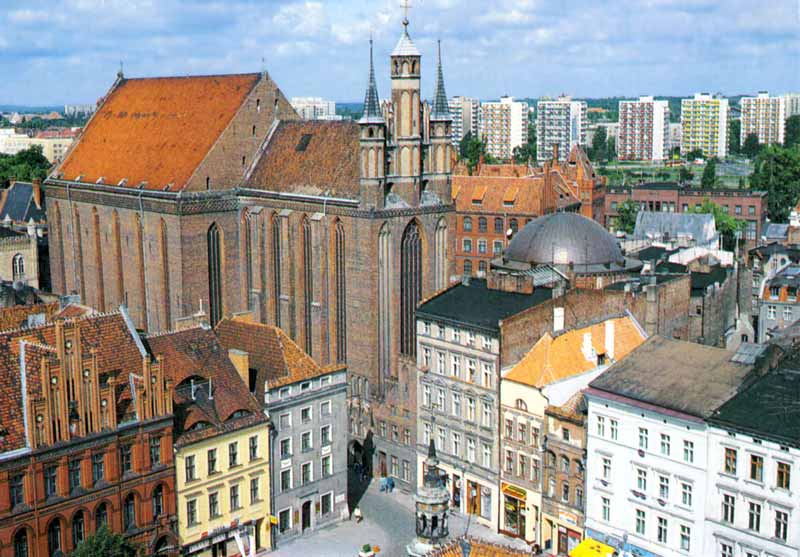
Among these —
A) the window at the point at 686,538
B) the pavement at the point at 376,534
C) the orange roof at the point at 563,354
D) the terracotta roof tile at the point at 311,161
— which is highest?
the terracotta roof tile at the point at 311,161

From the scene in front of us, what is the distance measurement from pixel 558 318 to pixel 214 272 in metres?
36.4

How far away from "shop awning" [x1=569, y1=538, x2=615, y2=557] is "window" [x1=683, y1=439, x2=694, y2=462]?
22.7ft

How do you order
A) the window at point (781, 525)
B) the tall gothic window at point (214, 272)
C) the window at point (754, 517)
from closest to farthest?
the window at point (781, 525) < the window at point (754, 517) < the tall gothic window at point (214, 272)

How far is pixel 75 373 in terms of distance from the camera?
51844 mm

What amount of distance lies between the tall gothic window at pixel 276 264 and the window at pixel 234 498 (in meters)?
31.2

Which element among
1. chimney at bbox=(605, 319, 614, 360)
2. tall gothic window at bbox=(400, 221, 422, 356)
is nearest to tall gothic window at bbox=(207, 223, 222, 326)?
tall gothic window at bbox=(400, 221, 422, 356)

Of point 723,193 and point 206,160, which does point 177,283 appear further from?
point 723,193

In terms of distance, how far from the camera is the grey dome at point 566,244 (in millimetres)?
77000

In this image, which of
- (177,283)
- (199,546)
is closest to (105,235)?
(177,283)

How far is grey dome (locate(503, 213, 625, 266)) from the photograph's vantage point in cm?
7700

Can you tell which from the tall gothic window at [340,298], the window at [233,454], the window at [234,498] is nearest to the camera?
the window at [233,454]

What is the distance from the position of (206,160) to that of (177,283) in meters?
11.0

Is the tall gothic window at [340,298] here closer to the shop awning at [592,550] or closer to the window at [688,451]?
the shop awning at [592,550]

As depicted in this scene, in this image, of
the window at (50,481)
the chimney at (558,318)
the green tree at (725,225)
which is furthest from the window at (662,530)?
the green tree at (725,225)
